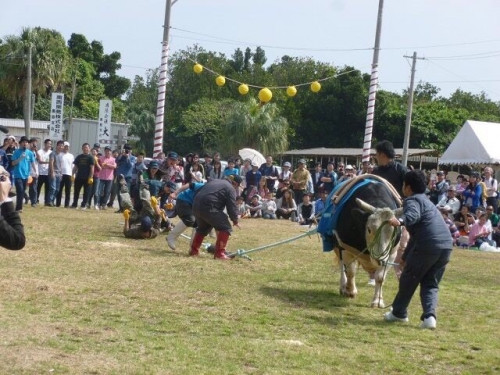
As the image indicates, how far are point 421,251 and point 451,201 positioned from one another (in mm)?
13205

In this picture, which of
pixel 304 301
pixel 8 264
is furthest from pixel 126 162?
pixel 304 301

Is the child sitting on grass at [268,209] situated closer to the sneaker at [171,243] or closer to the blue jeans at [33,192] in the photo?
the blue jeans at [33,192]

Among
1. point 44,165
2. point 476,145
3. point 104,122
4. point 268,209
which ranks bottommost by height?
point 268,209

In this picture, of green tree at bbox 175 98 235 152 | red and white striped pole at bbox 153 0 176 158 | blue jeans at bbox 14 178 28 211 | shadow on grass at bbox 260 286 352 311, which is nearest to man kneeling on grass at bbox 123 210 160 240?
blue jeans at bbox 14 178 28 211

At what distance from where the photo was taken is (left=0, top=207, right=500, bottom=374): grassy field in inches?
279

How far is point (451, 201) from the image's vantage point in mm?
21844

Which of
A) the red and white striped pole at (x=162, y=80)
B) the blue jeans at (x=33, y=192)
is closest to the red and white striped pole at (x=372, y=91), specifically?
the red and white striped pole at (x=162, y=80)

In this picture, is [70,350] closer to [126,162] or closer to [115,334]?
[115,334]

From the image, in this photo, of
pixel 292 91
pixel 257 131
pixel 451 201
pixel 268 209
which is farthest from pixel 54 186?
pixel 257 131

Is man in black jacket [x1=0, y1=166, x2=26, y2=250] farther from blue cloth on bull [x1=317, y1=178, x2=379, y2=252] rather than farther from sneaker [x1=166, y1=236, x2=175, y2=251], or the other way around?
sneaker [x1=166, y1=236, x2=175, y2=251]

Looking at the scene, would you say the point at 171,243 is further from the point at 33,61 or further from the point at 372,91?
the point at 33,61

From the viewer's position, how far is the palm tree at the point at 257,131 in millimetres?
62188

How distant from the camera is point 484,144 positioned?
30.9m

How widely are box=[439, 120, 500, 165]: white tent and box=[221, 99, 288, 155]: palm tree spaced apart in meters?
30.6
